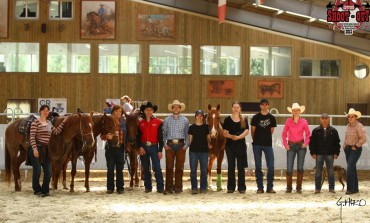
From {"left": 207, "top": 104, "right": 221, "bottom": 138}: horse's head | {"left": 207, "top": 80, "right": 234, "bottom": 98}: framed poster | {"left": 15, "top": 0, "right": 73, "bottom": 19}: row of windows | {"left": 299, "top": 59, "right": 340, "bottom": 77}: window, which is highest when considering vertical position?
{"left": 15, "top": 0, "right": 73, "bottom": 19}: row of windows

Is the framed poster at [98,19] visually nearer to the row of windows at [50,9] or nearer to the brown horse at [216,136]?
the row of windows at [50,9]

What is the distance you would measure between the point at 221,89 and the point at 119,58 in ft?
14.4

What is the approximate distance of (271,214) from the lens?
10.4m

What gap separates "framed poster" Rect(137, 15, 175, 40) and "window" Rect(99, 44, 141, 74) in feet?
2.17

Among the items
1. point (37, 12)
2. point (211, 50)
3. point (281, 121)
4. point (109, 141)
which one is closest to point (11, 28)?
point (37, 12)

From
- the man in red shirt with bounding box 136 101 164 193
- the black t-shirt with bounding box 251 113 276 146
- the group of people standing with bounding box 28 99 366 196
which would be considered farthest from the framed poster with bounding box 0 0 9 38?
the black t-shirt with bounding box 251 113 276 146

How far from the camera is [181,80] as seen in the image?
29.9 meters

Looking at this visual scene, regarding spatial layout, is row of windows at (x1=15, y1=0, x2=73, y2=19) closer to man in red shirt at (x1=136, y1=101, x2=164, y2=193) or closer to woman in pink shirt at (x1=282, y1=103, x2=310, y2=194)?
man in red shirt at (x1=136, y1=101, x2=164, y2=193)

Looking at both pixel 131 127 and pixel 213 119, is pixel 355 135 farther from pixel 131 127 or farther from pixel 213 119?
pixel 131 127

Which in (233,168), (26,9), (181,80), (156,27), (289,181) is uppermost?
(26,9)

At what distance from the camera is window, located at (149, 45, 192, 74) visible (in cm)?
2984

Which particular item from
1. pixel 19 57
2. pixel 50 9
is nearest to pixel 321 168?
pixel 50 9

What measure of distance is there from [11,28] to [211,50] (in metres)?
8.28

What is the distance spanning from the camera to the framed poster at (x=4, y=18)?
29.6 m
